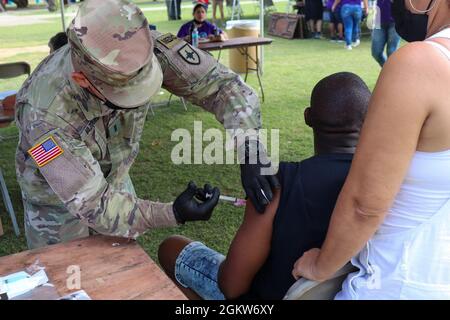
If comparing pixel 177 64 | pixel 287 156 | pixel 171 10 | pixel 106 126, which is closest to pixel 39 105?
pixel 106 126

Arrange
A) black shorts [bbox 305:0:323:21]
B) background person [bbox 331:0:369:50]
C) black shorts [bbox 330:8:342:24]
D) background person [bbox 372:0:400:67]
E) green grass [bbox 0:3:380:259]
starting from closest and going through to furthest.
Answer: green grass [bbox 0:3:380:259]
background person [bbox 372:0:400:67]
background person [bbox 331:0:369:50]
black shorts [bbox 330:8:342:24]
black shorts [bbox 305:0:323:21]

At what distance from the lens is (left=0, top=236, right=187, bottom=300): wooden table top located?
1240 millimetres

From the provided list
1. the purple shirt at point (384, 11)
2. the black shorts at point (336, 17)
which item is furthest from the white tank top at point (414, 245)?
the black shorts at point (336, 17)

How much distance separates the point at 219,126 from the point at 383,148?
13.8 feet

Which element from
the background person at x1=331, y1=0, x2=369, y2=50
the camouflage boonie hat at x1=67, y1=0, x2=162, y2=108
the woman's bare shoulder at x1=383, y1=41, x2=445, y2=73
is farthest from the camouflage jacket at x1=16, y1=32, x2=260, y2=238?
the background person at x1=331, y1=0, x2=369, y2=50

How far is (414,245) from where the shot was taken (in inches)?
43.6

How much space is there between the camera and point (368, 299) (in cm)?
118

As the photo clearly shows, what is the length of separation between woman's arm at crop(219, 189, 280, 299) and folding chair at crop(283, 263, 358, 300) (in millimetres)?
190

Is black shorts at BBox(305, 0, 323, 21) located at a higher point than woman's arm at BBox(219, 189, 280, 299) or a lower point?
lower

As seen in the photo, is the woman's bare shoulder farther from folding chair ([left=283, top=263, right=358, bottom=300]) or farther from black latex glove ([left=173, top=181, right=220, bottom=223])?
black latex glove ([left=173, top=181, right=220, bottom=223])

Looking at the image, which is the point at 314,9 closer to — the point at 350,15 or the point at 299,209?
the point at 350,15

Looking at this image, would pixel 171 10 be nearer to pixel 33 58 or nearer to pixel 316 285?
pixel 33 58

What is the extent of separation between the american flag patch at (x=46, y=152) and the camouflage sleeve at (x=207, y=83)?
60cm

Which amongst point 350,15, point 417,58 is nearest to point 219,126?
point 417,58
